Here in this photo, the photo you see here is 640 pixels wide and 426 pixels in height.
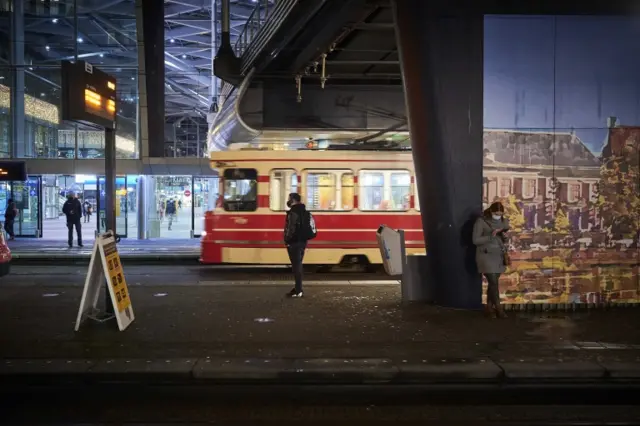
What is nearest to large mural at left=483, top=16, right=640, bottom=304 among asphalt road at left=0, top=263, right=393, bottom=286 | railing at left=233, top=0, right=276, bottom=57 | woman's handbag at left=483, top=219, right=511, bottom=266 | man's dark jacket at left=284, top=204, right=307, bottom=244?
woman's handbag at left=483, top=219, right=511, bottom=266

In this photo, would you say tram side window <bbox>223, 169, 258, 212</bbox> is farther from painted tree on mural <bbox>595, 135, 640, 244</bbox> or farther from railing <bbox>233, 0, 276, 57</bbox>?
painted tree on mural <bbox>595, 135, 640, 244</bbox>

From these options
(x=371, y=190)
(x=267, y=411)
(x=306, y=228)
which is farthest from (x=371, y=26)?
(x=267, y=411)

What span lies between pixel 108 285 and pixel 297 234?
3467mm

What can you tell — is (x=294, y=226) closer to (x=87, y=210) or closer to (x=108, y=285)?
(x=108, y=285)

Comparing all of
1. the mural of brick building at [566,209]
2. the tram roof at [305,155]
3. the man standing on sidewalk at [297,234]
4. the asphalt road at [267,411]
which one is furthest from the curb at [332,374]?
the tram roof at [305,155]

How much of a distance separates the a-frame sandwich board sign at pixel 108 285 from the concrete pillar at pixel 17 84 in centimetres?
2114

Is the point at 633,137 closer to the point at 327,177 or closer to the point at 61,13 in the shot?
the point at 327,177

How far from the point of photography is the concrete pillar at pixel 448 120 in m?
9.69

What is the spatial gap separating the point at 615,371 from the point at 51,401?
582 centimetres

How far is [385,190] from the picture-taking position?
1509 cm

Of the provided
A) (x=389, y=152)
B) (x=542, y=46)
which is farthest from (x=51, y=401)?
(x=389, y=152)

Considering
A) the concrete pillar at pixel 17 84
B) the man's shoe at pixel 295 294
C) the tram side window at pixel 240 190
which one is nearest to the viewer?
the man's shoe at pixel 295 294

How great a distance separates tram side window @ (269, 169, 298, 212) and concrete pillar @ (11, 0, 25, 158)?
1749 centimetres

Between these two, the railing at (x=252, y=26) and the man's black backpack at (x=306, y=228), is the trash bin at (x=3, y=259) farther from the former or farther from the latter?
the railing at (x=252, y=26)
